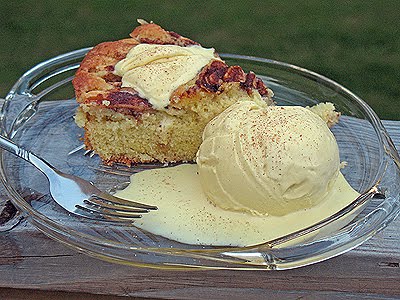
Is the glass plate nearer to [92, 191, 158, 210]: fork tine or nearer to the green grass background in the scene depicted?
[92, 191, 158, 210]: fork tine

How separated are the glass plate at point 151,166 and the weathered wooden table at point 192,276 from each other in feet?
0.27

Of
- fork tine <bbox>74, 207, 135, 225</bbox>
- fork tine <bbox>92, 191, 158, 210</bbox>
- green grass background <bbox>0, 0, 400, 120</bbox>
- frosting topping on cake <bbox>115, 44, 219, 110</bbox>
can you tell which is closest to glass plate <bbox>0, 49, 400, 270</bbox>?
fork tine <bbox>74, 207, 135, 225</bbox>

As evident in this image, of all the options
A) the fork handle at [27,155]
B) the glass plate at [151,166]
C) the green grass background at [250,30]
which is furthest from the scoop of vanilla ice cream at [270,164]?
the green grass background at [250,30]

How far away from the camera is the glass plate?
179cm

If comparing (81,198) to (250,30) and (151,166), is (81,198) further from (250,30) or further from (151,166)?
(250,30)

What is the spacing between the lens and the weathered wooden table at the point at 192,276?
190 centimetres

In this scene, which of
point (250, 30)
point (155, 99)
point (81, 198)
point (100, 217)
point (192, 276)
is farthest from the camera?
point (250, 30)

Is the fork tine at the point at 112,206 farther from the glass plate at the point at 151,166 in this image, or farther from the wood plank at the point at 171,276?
the wood plank at the point at 171,276

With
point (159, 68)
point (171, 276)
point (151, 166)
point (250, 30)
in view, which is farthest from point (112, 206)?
point (250, 30)

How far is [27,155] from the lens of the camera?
7.35ft

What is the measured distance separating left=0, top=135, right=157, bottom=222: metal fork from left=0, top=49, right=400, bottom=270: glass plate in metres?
0.04

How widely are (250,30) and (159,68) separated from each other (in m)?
2.92

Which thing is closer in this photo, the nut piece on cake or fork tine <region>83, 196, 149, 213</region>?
fork tine <region>83, 196, 149, 213</region>

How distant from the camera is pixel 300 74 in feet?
9.32
